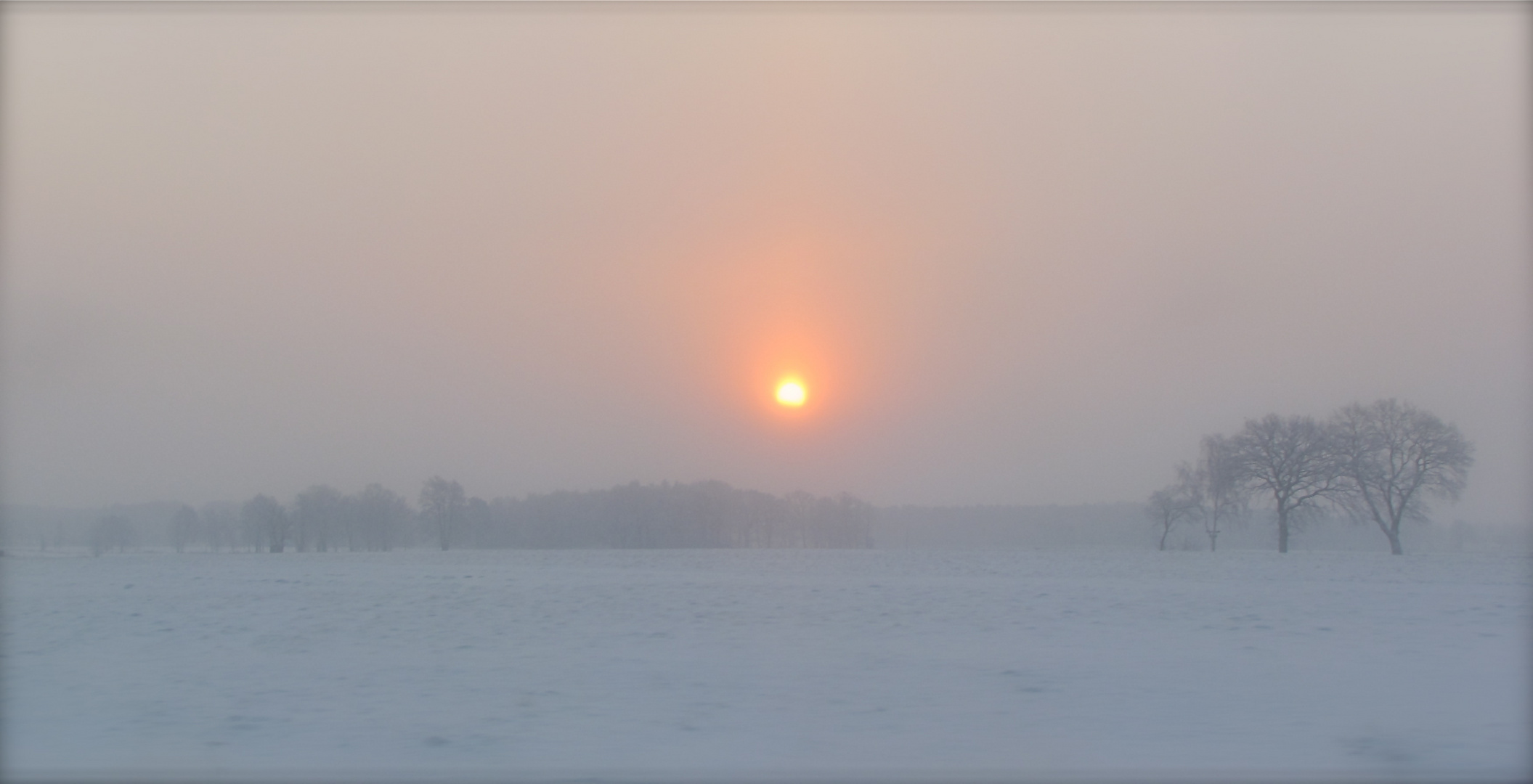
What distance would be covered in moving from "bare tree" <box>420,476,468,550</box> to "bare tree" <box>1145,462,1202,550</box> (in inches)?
1052

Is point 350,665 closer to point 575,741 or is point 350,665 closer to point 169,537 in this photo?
point 575,741

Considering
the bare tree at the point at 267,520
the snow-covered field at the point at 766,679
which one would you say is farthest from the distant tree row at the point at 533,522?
the snow-covered field at the point at 766,679

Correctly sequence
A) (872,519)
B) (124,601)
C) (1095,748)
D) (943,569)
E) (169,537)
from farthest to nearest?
(872,519) → (169,537) → (943,569) → (124,601) → (1095,748)

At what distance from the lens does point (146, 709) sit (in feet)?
24.0

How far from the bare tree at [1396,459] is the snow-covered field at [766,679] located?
15459 mm

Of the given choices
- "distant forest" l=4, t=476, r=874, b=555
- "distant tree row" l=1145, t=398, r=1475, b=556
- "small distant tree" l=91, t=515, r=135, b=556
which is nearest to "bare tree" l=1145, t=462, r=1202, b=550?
"distant tree row" l=1145, t=398, r=1475, b=556

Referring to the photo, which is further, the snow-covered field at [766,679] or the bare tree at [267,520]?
the bare tree at [267,520]

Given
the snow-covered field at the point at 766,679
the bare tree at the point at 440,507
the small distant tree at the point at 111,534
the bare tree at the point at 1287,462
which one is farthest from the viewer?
the bare tree at the point at 440,507

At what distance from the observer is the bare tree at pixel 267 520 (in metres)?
27.7

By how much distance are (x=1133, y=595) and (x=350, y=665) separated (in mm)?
10216

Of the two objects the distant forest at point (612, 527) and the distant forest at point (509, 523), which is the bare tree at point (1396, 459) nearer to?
the distant forest at point (612, 527)

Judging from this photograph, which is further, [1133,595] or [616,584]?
[616,584]

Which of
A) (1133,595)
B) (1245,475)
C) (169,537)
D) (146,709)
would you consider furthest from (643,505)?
(146,709)

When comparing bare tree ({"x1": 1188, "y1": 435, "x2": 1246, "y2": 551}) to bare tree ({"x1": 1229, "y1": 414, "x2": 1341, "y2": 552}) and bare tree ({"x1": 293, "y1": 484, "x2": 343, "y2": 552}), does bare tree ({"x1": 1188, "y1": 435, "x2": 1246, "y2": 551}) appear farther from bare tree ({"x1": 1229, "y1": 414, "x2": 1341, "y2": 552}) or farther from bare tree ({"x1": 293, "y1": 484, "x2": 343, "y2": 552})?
bare tree ({"x1": 293, "y1": 484, "x2": 343, "y2": 552})
